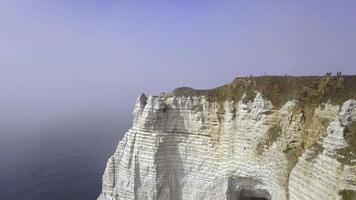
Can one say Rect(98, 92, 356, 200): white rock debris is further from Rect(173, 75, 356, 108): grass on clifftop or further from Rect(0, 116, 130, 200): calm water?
Rect(0, 116, 130, 200): calm water

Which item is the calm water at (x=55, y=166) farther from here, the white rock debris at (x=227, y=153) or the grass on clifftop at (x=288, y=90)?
the grass on clifftop at (x=288, y=90)

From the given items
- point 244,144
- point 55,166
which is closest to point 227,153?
point 244,144

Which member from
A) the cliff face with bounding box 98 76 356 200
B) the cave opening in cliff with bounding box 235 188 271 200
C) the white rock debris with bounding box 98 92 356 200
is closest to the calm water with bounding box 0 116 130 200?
the white rock debris with bounding box 98 92 356 200

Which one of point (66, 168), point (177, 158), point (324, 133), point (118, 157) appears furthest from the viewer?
point (66, 168)

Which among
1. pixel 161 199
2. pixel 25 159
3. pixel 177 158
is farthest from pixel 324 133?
pixel 25 159

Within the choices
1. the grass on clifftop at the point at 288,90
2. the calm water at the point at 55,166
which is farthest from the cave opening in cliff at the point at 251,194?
the calm water at the point at 55,166

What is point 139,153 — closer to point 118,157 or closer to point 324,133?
point 118,157
